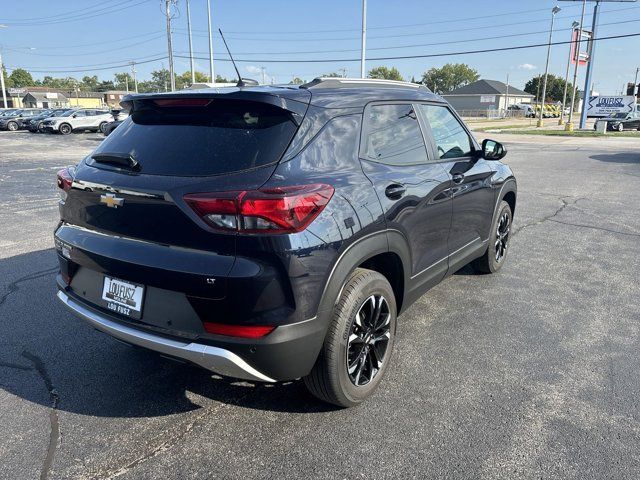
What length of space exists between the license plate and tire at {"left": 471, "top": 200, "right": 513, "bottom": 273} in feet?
11.3

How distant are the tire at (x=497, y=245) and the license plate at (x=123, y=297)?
11.3 feet

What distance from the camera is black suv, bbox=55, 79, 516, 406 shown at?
2322 millimetres

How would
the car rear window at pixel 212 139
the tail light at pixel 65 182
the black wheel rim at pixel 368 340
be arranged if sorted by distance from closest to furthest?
1. the car rear window at pixel 212 139
2. the black wheel rim at pixel 368 340
3. the tail light at pixel 65 182

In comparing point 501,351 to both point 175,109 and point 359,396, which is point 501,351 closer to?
point 359,396

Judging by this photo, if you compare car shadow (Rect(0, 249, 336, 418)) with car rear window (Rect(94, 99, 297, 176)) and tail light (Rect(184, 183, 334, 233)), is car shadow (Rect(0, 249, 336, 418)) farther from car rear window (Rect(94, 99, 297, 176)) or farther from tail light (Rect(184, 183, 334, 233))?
car rear window (Rect(94, 99, 297, 176))

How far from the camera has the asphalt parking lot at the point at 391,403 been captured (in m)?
2.46

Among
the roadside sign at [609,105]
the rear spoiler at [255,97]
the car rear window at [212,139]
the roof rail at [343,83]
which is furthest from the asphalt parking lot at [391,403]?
the roadside sign at [609,105]

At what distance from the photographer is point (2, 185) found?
1120 cm

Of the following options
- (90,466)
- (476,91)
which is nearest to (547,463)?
(90,466)

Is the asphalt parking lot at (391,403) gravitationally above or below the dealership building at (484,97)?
below

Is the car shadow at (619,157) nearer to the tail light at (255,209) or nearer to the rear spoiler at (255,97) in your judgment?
the rear spoiler at (255,97)

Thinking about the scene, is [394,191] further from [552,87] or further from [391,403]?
[552,87]

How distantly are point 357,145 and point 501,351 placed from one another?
74.7 inches

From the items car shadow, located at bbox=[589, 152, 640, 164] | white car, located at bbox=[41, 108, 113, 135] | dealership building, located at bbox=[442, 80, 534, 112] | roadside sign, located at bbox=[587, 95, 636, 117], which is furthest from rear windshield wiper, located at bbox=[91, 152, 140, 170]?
dealership building, located at bbox=[442, 80, 534, 112]
